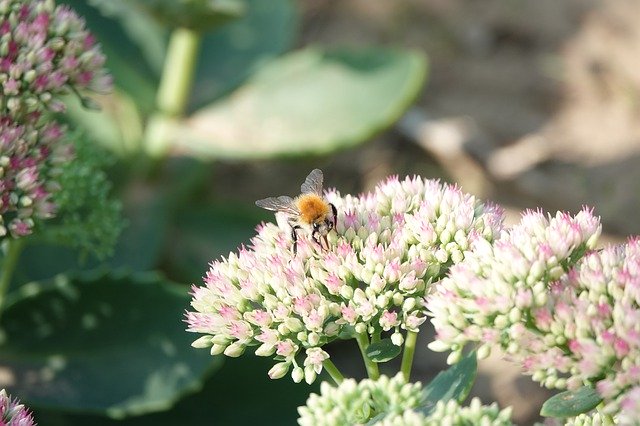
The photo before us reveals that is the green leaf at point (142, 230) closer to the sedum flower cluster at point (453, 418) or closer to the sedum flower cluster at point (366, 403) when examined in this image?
the sedum flower cluster at point (366, 403)

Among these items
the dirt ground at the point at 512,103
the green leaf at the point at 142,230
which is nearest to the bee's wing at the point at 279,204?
the green leaf at the point at 142,230

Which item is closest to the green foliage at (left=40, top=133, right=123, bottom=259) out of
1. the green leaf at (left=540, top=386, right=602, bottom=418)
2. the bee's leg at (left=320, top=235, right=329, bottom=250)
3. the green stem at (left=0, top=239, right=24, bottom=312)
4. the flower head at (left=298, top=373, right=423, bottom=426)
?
the green stem at (left=0, top=239, right=24, bottom=312)

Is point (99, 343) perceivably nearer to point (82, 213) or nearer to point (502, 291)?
point (82, 213)

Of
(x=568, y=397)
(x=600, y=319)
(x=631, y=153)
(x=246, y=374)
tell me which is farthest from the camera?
(x=631, y=153)

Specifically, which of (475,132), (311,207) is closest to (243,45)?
(475,132)

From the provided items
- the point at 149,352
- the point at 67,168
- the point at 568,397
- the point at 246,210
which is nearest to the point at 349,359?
the point at 246,210

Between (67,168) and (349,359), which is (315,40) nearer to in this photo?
(349,359)
